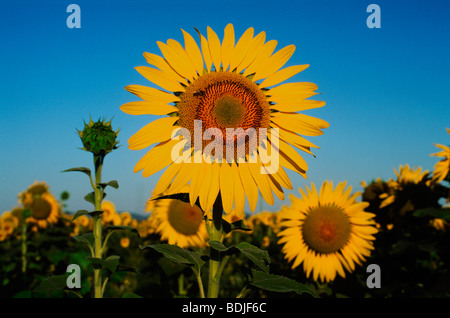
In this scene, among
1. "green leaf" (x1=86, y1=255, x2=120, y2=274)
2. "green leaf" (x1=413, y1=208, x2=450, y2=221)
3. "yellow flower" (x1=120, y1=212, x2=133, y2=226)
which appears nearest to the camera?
"green leaf" (x1=86, y1=255, x2=120, y2=274)

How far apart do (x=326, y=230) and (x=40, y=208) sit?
21.4ft

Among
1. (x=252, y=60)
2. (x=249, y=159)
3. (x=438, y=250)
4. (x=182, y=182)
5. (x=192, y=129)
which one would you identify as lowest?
(x=438, y=250)

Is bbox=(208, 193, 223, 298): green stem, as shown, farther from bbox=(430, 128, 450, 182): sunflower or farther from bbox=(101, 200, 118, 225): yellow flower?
bbox=(101, 200, 118, 225): yellow flower

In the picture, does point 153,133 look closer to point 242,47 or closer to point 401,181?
point 242,47

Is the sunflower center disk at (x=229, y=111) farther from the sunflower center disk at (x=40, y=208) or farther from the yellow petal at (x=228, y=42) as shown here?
the sunflower center disk at (x=40, y=208)

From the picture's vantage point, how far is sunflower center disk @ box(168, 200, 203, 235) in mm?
5484

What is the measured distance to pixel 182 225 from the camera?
→ 5.51 meters

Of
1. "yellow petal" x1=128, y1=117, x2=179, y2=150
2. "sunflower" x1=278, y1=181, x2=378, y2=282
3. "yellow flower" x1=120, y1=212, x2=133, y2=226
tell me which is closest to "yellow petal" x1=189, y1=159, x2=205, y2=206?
"yellow petal" x1=128, y1=117, x2=179, y2=150

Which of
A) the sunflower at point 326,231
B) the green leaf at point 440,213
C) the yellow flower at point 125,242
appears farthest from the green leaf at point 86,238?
the yellow flower at point 125,242

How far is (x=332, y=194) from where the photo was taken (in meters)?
4.80

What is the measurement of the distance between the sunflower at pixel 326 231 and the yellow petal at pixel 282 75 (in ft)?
9.27
